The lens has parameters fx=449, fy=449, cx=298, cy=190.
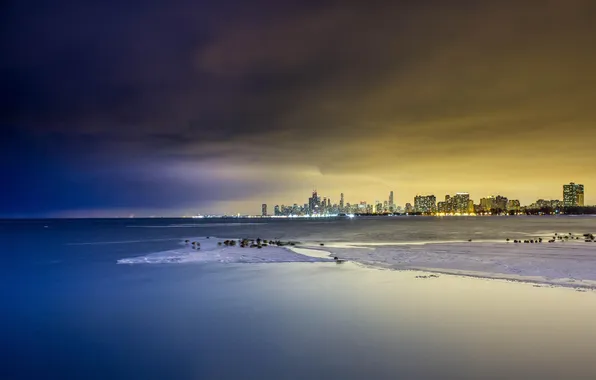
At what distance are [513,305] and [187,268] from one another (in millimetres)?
20536

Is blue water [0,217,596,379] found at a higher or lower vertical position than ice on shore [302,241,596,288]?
lower

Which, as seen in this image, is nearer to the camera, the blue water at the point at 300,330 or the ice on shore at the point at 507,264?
the blue water at the point at 300,330

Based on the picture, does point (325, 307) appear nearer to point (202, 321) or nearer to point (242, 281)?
point (202, 321)

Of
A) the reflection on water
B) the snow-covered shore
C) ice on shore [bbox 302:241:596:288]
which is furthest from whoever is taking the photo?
the snow-covered shore

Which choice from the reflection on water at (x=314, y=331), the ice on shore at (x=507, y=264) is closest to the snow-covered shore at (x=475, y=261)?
the ice on shore at (x=507, y=264)

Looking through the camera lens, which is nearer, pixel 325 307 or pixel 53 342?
pixel 53 342

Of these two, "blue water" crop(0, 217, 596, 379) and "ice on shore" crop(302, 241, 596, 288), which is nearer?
"blue water" crop(0, 217, 596, 379)

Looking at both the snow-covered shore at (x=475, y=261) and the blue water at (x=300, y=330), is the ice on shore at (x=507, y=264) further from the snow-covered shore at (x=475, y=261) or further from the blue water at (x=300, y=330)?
the blue water at (x=300, y=330)

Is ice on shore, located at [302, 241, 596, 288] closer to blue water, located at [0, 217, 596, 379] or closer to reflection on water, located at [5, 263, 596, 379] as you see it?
reflection on water, located at [5, 263, 596, 379]

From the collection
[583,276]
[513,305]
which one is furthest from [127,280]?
[583,276]

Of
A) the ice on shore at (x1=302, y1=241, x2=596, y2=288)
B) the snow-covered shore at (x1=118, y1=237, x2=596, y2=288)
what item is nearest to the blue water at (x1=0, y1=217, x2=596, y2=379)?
the ice on shore at (x1=302, y1=241, x2=596, y2=288)

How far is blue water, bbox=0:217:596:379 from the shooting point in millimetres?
11188

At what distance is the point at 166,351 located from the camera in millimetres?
12742

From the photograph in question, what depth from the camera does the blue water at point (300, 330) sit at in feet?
36.7
